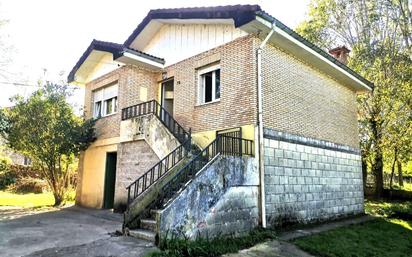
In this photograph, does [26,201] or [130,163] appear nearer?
[130,163]

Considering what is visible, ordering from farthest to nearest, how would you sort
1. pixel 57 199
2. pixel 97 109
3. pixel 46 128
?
1. pixel 97 109
2. pixel 57 199
3. pixel 46 128

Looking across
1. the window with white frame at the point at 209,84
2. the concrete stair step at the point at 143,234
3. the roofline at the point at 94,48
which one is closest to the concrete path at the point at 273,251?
the concrete stair step at the point at 143,234

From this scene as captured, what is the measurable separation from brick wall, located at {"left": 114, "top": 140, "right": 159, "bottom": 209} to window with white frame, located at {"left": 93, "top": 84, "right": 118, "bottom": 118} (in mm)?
2595

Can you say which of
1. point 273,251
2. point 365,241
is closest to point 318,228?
point 365,241

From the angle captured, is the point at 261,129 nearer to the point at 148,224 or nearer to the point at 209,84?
the point at 209,84

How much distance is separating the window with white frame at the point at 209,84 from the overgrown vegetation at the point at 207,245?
181 inches

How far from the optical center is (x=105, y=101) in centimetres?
1491

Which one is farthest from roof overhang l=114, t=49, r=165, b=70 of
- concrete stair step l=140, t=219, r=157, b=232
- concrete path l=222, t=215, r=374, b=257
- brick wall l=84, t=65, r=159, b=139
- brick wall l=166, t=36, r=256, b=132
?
concrete path l=222, t=215, r=374, b=257

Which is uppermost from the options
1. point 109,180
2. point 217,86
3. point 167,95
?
point 167,95

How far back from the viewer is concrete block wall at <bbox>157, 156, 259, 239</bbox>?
6.55 m

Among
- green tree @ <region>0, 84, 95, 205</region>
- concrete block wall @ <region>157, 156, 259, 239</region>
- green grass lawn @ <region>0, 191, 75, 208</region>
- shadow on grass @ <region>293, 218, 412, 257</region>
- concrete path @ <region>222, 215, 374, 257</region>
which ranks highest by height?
green tree @ <region>0, 84, 95, 205</region>

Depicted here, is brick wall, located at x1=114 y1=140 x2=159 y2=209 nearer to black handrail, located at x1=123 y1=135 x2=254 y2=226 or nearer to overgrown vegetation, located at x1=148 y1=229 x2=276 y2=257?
black handrail, located at x1=123 y1=135 x2=254 y2=226

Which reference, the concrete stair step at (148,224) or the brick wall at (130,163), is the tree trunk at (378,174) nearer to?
the brick wall at (130,163)

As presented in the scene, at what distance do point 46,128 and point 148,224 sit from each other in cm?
865
